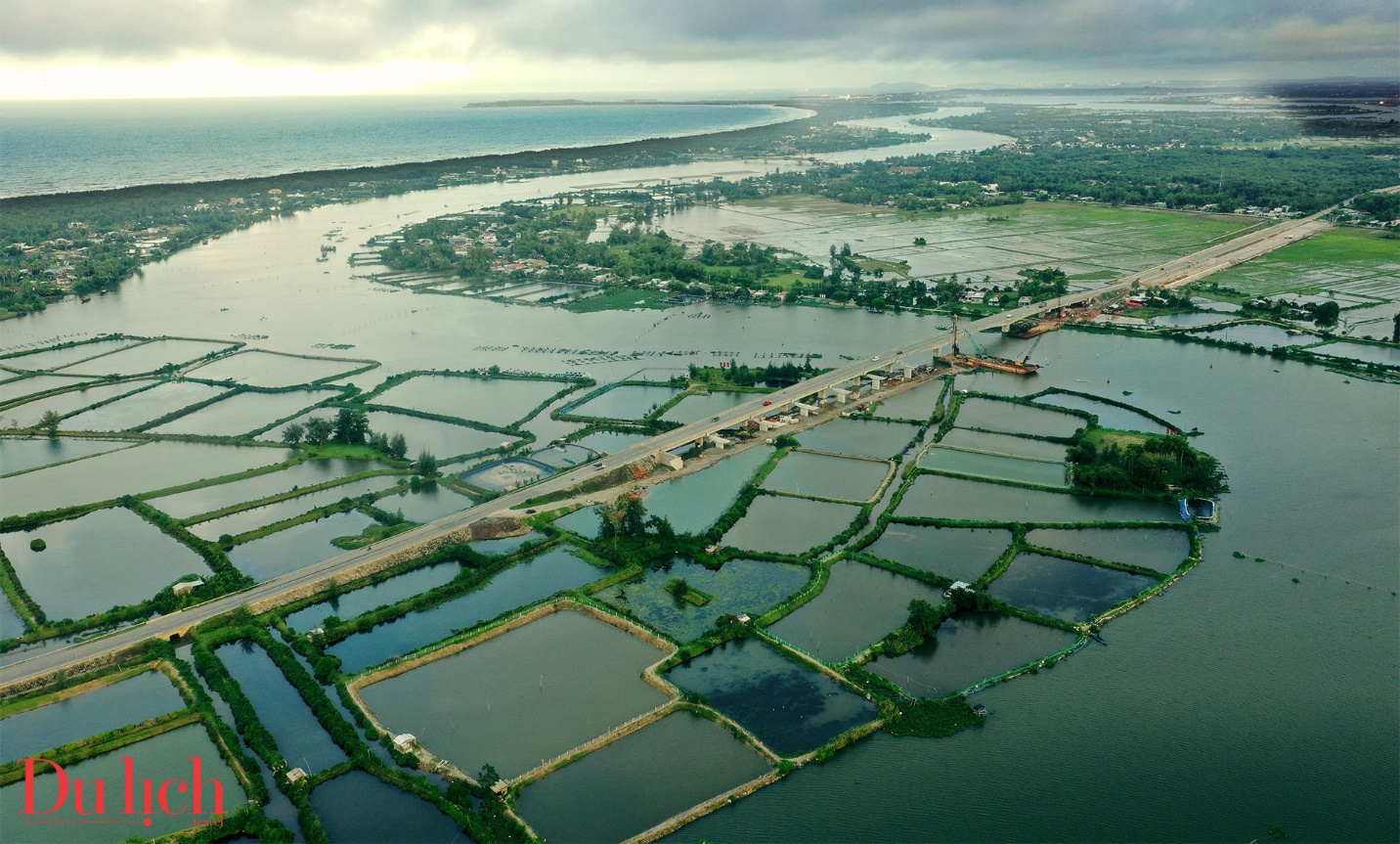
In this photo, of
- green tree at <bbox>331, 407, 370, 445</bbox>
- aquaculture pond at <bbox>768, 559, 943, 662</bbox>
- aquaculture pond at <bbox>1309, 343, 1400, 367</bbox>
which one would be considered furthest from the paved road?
aquaculture pond at <bbox>1309, 343, 1400, 367</bbox>

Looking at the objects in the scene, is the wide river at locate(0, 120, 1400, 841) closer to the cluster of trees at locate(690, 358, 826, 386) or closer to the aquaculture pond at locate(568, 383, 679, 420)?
the aquaculture pond at locate(568, 383, 679, 420)

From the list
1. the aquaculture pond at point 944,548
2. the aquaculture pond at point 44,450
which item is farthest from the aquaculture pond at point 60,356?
the aquaculture pond at point 944,548

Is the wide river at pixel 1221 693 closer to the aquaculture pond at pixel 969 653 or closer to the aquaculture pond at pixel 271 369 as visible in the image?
the aquaculture pond at pixel 969 653

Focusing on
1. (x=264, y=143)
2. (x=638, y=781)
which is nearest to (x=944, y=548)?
(x=638, y=781)

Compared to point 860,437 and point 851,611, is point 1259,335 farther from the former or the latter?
point 851,611

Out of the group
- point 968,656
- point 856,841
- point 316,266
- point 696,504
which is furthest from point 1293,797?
point 316,266

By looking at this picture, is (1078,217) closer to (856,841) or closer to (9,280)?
(856,841)
